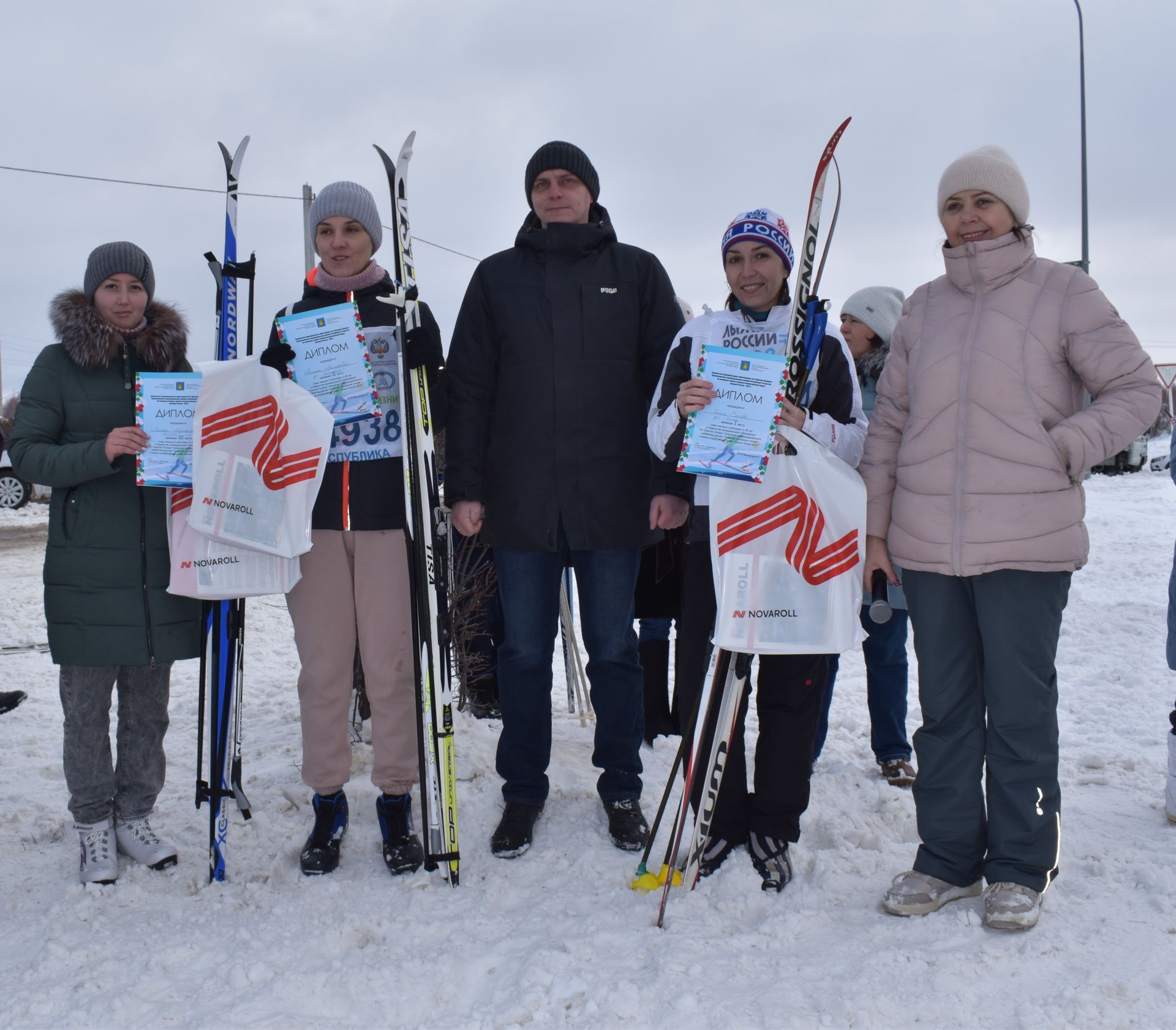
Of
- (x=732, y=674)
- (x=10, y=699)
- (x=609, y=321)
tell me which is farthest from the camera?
(x=10, y=699)

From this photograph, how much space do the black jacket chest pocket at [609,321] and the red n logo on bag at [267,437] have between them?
98cm

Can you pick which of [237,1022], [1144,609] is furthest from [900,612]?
[1144,609]

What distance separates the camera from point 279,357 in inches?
111

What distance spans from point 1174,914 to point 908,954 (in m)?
0.79

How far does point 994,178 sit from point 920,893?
1991 millimetres

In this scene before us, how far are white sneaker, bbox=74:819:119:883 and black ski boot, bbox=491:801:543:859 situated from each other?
1215mm

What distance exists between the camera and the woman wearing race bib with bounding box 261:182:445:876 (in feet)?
9.53

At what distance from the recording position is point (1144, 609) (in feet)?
22.3

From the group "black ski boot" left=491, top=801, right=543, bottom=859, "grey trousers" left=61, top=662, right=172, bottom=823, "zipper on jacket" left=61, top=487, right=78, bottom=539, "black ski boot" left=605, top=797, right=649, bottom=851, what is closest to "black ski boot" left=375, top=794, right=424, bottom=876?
"black ski boot" left=491, top=801, right=543, bottom=859

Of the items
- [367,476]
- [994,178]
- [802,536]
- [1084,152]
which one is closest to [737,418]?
[802,536]

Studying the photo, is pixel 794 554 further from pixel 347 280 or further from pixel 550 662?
pixel 347 280

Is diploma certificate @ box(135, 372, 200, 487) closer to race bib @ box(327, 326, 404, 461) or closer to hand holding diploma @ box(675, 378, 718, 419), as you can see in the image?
race bib @ box(327, 326, 404, 461)

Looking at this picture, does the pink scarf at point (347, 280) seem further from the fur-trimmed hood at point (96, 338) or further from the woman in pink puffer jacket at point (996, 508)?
the woman in pink puffer jacket at point (996, 508)

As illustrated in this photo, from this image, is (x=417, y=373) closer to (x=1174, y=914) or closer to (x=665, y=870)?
(x=665, y=870)
